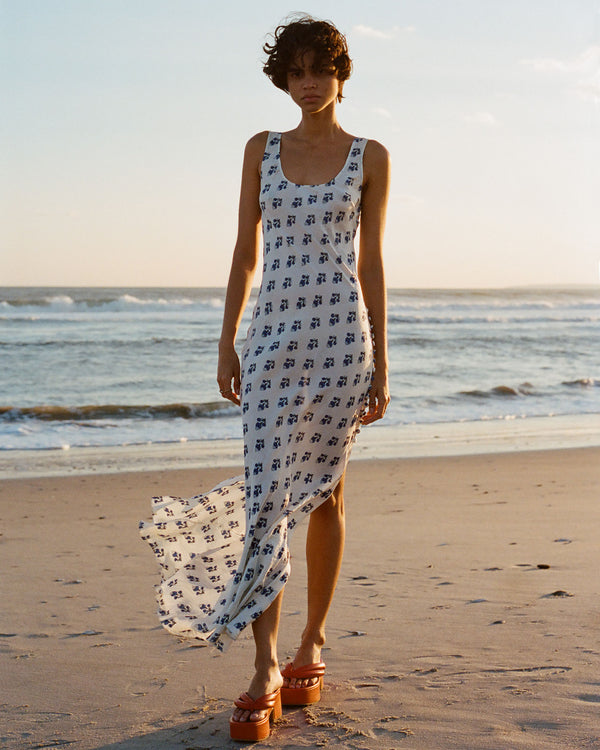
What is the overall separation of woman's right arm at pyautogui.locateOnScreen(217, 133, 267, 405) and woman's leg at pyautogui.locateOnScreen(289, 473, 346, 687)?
44 centimetres

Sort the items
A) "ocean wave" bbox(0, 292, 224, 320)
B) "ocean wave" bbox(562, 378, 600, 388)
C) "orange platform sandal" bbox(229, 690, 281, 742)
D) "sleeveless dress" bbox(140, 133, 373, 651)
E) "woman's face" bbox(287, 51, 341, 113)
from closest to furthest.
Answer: "orange platform sandal" bbox(229, 690, 281, 742) → "sleeveless dress" bbox(140, 133, 373, 651) → "woman's face" bbox(287, 51, 341, 113) → "ocean wave" bbox(562, 378, 600, 388) → "ocean wave" bbox(0, 292, 224, 320)

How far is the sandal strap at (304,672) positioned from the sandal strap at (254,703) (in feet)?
0.77

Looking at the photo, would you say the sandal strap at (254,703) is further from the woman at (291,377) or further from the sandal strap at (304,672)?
the sandal strap at (304,672)

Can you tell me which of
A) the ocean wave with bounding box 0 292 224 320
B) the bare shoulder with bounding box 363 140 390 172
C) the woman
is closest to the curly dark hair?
the woman

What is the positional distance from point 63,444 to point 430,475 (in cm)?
398

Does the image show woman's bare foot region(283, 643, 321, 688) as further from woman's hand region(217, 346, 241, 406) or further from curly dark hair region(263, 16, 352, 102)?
curly dark hair region(263, 16, 352, 102)

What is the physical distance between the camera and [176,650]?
3.07 meters

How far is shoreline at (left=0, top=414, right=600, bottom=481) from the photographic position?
24.7 ft

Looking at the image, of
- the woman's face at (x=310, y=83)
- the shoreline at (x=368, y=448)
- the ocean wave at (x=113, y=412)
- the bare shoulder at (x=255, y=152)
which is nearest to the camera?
the woman's face at (x=310, y=83)

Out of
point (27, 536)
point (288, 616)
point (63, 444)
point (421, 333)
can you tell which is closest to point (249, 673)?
point (288, 616)

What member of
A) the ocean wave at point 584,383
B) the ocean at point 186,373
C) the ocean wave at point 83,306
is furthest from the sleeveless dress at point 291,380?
the ocean wave at point 83,306

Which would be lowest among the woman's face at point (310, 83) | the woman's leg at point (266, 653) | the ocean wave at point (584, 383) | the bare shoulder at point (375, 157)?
the ocean wave at point (584, 383)

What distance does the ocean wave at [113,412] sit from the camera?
10782 mm

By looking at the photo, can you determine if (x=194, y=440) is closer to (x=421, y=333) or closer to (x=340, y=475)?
(x=340, y=475)
